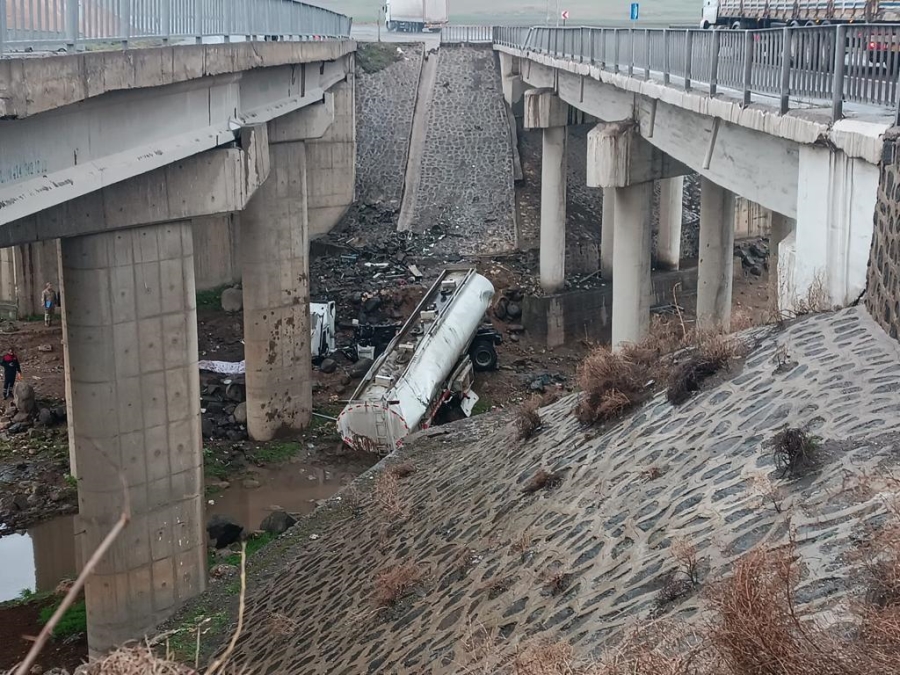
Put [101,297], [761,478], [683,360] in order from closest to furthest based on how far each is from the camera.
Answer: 1. [761,478]
2. [683,360]
3. [101,297]

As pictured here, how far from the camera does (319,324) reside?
2928 centimetres

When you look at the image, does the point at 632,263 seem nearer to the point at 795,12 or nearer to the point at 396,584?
the point at 795,12

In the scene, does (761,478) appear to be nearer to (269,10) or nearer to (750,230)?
(269,10)

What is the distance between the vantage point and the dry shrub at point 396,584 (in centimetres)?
1168

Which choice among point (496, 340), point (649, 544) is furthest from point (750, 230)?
point (649, 544)

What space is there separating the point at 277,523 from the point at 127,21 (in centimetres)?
880

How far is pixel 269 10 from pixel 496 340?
1090 centimetres

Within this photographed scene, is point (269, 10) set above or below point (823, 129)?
above

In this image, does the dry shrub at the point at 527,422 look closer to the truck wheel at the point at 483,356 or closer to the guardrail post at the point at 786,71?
the guardrail post at the point at 786,71

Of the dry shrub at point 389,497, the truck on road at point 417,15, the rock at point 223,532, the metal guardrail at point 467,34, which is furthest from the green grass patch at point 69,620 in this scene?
the truck on road at point 417,15

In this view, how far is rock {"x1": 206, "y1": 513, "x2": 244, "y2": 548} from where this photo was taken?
725 inches

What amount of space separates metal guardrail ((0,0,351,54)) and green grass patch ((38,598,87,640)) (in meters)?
7.98

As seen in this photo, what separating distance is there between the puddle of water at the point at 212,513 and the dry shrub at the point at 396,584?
8.00m

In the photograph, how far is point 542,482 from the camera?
12.7 m
